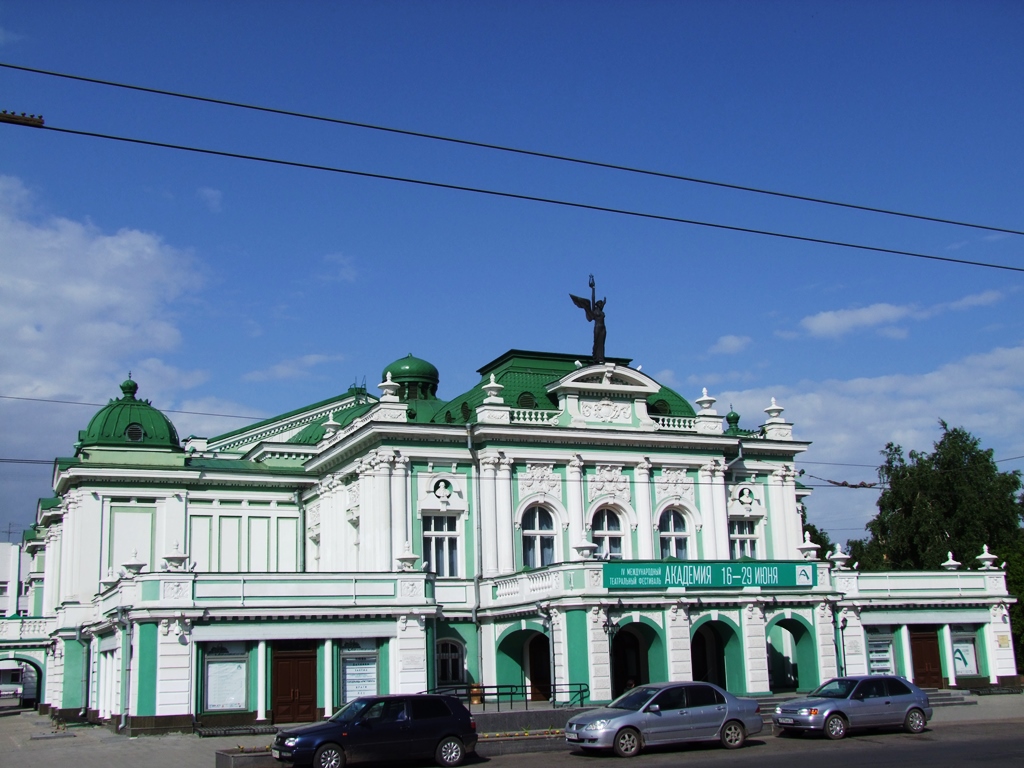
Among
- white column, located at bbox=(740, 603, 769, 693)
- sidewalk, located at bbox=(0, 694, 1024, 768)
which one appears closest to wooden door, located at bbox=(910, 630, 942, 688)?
sidewalk, located at bbox=(0, 694, 1024, 768)

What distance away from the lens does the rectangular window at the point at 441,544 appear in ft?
131

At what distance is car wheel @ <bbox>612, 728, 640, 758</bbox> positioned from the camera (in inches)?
958

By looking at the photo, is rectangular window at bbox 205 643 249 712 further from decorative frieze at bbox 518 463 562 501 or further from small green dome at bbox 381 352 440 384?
small green dome at bbox 381 352 440 384

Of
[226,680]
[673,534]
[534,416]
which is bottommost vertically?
[226,680]

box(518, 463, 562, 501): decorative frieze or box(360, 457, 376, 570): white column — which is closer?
box(360, 457, 376, 570): white column

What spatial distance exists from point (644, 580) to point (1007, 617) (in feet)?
54.6

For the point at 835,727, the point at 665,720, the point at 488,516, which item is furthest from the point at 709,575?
the point at 665,720

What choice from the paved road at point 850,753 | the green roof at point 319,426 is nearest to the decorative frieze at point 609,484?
the green roof at point 319,426

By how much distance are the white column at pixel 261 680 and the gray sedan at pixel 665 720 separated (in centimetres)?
1069

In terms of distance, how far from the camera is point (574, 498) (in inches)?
1636

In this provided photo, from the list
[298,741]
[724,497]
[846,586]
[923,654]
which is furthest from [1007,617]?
[298,741]

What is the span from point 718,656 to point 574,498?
7494 millimetres

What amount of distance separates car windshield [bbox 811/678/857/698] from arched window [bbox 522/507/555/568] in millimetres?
14206

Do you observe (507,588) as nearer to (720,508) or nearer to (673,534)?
(673,534)
